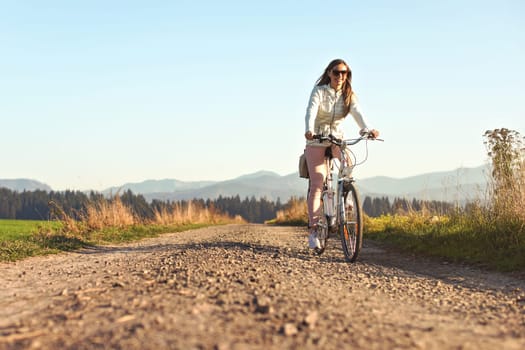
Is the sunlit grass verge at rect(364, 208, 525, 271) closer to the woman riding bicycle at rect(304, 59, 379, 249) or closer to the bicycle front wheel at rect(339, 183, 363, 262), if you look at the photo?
the bicycle front wheel at rect(339, 183, 363, 262)

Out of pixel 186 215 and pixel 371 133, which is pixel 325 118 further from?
pixel 186 215

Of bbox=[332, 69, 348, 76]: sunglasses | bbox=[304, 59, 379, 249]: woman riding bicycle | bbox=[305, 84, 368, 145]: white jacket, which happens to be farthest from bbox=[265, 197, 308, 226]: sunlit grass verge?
bbox=[332, 69, 348, 76]: sunglasses

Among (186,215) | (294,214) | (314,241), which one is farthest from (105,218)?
(294,214)

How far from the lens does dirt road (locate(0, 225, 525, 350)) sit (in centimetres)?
227

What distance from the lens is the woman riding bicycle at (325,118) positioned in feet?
20.3

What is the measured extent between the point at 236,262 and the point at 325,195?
5.89 ft

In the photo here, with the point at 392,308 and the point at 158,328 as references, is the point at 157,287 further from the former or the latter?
the point at 392,308

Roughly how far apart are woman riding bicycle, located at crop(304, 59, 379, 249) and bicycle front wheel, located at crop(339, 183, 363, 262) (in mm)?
485

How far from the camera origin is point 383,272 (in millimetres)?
5074

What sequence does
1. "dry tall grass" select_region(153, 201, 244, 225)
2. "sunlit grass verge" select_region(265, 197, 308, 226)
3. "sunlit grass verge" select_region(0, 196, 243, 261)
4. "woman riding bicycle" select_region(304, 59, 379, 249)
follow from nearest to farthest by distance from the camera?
"woman riding bicycle" select_region(304, 59, 379, 249) < "sunlit grass verge" select_region(0, 196, 243, 261) < "dry tall grass" select_region(153, 201, 244, 225) < "sunlit grass verge" select_region(265, 197, 308, 226)

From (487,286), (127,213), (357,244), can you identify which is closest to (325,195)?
(357,244)

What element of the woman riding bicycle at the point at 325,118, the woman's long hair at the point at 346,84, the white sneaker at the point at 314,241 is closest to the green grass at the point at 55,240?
the white sneaker at the point at 314,241

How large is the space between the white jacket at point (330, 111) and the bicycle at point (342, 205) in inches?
10.3

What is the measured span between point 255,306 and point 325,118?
3905mm
